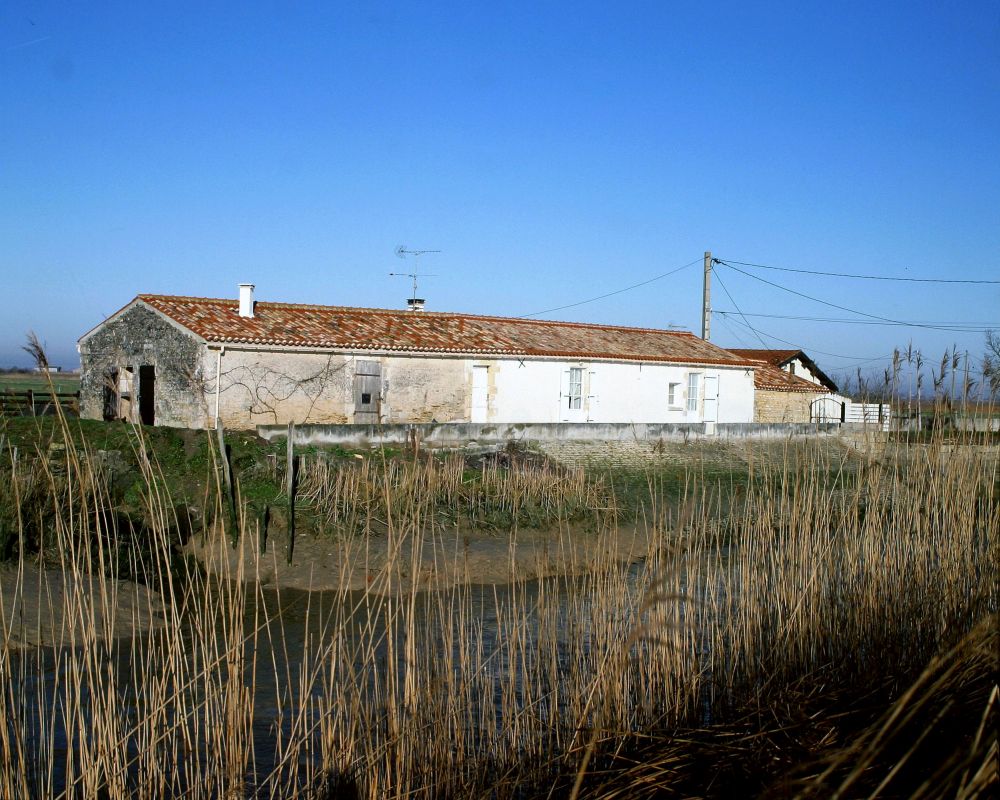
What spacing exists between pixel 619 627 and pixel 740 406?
2251 centimetres

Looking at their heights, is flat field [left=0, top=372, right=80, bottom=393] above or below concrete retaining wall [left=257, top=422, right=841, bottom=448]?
above

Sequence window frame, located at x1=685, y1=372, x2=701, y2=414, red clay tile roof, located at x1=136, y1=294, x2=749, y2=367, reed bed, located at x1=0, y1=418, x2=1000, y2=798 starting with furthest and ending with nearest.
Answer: window frame, located at x1=685, y1=372, x2=701, y2=414 < red clay tile roof, located at x1=136, y1=294, x2=749, y2=367 < reed bed, located at x1=0, y1=418, x2=1000, y2=798

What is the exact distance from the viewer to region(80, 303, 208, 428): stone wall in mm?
17281

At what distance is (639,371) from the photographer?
928 inches

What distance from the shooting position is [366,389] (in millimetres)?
19281

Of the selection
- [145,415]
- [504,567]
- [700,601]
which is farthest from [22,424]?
[700,601]

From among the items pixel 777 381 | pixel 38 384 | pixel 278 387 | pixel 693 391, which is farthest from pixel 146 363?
pixel 777 381

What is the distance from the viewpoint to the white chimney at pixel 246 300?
61.6ft

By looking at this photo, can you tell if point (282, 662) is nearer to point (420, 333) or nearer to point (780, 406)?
point (420, 333)

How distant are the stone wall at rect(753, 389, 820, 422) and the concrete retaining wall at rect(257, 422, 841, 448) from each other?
26.3 ft

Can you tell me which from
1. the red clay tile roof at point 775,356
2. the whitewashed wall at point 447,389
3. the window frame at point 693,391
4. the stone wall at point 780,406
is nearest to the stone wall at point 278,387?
the whitewashed wall at point 447,389

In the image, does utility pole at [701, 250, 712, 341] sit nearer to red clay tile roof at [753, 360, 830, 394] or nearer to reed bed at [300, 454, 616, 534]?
red clay tile roof at [753, 360, 830, 394]

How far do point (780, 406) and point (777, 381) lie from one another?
0.82 metres

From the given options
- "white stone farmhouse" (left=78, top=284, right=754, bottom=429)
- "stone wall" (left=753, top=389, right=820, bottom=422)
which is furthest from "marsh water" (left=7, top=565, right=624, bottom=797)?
"stone wall" (left=753, top=389, right=820, bottom=422)
